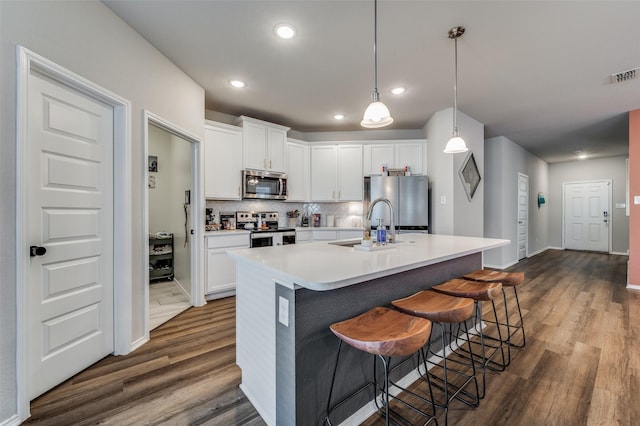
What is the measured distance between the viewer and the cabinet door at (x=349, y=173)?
4781mm

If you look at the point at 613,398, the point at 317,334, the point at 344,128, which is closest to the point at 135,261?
the point at 317,334

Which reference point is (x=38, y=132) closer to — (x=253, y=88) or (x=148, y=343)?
(x=148, y=343)

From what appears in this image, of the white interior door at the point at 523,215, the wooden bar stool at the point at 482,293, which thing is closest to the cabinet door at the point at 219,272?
the wooden bar stool at the point at 482,293

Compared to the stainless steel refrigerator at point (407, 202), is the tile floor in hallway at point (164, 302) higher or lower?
lower

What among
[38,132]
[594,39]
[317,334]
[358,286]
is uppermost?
[594,39]

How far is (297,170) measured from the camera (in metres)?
4.68

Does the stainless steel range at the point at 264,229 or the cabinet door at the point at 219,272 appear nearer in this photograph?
the cabinet door at the point at 219,272

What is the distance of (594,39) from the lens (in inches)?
93.6

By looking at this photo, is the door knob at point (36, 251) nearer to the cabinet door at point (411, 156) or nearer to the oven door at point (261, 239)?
the oven door at point (261, 239)

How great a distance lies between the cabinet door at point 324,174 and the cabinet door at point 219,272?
188 cm

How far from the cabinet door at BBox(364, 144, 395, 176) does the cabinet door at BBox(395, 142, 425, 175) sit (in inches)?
4.5

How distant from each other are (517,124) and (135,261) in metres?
5.84

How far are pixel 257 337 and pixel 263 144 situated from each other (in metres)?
3.12

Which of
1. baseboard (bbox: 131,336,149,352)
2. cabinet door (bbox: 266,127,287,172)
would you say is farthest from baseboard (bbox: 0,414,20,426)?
cabinet door (bbox: 266,127,287,172)
